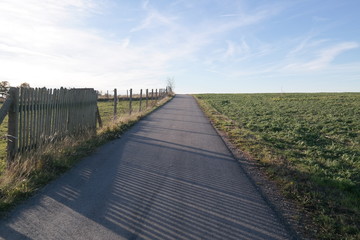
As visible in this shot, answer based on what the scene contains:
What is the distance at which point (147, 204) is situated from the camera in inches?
162

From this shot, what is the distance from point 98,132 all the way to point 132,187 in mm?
5299

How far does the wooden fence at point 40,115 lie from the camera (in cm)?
554

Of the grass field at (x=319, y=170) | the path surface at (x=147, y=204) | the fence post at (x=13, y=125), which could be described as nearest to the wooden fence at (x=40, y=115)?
the fence post at (x=13, y=125)

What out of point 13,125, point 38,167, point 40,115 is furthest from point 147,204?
point 40,115

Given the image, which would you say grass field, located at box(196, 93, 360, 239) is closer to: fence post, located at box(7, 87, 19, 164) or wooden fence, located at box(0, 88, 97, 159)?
wooden fence, located at box(0, 88, 97, 159)

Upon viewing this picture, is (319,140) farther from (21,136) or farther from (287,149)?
(21,136)

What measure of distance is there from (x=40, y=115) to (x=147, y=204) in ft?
12.9

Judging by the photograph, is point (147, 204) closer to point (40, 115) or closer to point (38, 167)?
point (38, 167)

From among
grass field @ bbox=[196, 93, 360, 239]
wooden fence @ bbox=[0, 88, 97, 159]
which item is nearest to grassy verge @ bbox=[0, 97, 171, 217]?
wooden fence @ bbox=[0, 88, 97, 159]

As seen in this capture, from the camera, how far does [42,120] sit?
6562 mm

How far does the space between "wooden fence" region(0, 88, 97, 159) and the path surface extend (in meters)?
1.35

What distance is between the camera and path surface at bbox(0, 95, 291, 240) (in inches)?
133

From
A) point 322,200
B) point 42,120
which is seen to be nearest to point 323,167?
point 322,200

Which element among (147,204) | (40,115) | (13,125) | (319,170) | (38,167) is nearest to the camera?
(147,204)
